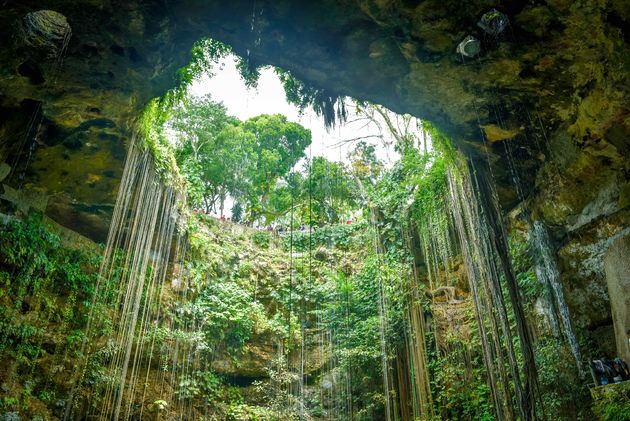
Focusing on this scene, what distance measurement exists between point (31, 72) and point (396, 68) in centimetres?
454

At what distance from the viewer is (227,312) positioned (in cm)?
865

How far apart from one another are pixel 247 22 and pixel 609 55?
400 centimetres

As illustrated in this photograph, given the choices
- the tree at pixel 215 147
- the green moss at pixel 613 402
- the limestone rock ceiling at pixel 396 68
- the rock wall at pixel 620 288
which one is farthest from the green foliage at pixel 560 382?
the tree at pixel 215 147

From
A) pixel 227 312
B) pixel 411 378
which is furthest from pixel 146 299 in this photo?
pixel 411 378

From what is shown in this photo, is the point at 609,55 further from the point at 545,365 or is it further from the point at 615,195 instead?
the point at 545,365

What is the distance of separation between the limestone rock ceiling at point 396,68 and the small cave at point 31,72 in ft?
0.05

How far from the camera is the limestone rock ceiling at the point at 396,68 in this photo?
416cm

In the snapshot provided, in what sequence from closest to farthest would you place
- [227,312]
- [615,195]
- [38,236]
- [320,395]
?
[615,195]
[38,236]
[227,312]
[320,395]

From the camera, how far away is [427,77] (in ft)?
16.0

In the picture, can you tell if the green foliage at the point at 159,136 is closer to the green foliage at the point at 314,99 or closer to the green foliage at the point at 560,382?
the green foliage at the point at 314,99

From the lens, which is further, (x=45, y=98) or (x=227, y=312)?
(x=227, y=312)

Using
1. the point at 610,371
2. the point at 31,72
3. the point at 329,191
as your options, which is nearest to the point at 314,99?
the point at 31,72

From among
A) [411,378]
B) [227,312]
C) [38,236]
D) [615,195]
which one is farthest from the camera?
[227,312]

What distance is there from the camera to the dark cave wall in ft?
13.8
